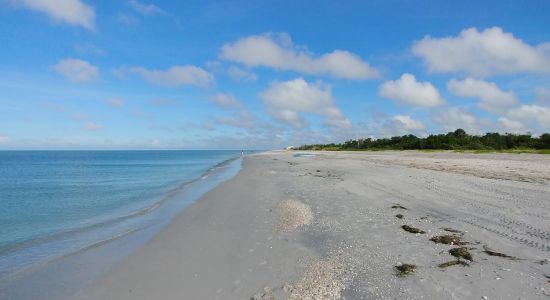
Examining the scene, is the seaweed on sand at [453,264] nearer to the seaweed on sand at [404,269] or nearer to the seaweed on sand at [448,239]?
the seaweed on sand at [404,269]

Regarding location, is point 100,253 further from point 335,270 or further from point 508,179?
point 508,179

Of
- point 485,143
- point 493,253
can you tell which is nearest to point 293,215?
point 493,253

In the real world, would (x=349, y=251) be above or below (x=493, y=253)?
below

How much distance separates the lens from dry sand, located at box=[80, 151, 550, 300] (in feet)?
19.1

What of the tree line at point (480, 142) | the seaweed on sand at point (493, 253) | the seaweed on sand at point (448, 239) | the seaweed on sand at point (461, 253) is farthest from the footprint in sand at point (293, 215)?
the tree line at point (480, 142)

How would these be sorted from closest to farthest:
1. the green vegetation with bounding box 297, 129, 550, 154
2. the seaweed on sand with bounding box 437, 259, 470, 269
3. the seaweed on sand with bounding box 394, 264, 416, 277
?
the seaweed on sand with bounding box 394, 264, 416, 277 < the seaweed on sand with bounding box 437, 259, 470, 269 < the green vegetation with bounding box 297, 129, 550, 154

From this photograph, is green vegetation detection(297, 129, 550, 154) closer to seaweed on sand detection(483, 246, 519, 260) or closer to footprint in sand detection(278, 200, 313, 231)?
footprint in sand detection(278, 200, 313, 231)

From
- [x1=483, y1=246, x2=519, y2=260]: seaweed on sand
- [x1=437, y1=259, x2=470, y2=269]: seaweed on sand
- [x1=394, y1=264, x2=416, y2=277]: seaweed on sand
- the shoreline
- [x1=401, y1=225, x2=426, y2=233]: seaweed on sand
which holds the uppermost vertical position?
[x1=483, y1=246, x2=519, y2=260]: seaweed on sand

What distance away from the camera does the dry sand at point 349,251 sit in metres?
5.82

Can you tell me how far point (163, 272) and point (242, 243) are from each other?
7.35 feet

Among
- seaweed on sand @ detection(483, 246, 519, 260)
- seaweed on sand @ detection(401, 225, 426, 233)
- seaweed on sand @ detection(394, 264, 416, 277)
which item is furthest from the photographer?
seaweed on sand @ detection(401, 225, 426, 233)

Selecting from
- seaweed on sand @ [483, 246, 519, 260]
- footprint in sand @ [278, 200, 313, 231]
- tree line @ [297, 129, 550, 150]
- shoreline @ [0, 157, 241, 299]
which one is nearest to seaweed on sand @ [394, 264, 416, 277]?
seaweed on sand @ [483, 246, 519, 260]

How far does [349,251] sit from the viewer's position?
7785 millimetres

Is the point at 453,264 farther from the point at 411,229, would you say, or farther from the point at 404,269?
the point at 411,229
